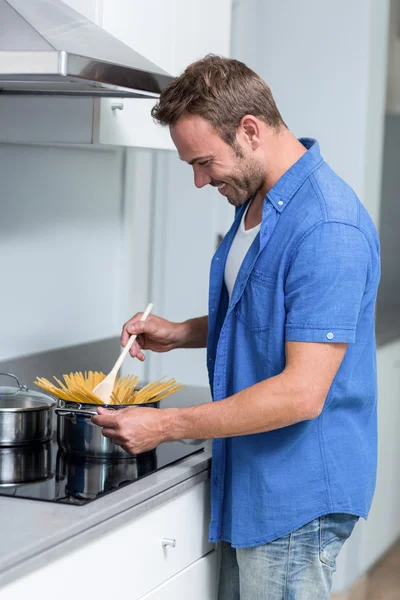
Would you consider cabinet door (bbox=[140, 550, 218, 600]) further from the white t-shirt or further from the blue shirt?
the white t-shirt

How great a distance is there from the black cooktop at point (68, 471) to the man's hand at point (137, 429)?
0.07 m

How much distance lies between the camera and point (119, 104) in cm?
196

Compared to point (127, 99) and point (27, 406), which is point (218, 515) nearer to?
point (27, 406)

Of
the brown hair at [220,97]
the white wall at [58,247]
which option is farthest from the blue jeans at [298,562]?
the white wall at [58,247]

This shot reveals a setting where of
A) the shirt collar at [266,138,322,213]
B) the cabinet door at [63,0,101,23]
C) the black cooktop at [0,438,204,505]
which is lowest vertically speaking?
the black cooktop at [0,438,204,505]

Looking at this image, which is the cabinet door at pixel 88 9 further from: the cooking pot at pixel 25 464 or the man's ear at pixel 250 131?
the cooking pot at pixel 25 464

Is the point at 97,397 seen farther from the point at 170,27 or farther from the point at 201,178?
the point at 170,27

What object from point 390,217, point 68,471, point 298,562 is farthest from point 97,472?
point 390,217

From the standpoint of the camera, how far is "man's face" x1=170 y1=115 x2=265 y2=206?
5.33ft

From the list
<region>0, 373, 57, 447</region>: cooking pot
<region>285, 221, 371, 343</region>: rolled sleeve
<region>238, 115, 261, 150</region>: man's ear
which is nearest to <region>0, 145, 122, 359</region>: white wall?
<region>0, 373, 57, 447</region>: cooking pot

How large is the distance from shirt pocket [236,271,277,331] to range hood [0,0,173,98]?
423 millimetres

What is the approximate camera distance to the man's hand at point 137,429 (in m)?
1.62

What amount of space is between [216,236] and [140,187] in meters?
0.37

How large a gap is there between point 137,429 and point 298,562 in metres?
0.38
